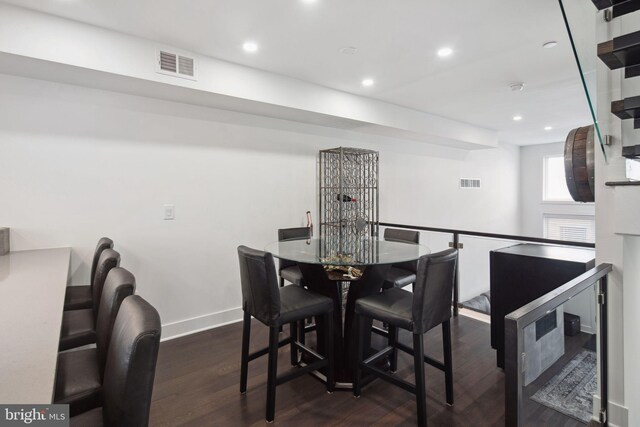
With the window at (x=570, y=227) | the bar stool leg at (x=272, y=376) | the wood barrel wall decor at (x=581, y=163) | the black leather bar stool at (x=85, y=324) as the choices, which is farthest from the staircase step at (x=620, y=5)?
the window at (x=570, y=227)

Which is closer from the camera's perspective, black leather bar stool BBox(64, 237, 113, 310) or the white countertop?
the white countertop

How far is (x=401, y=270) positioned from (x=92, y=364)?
2537mm

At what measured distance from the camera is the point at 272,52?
285cm

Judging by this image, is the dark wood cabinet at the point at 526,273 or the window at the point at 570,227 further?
the window at the point at 570,227

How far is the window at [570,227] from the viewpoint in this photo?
284 inches

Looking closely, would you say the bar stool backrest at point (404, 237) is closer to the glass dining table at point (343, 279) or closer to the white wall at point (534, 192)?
the glass dining table at point (343, 279)

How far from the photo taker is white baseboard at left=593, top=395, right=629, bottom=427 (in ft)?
5.98

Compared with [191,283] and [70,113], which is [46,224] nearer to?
[70,113]

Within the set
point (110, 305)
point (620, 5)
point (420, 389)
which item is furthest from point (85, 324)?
point (620, 5)

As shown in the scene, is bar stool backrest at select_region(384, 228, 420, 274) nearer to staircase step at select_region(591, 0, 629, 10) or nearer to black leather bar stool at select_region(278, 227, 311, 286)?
black leather bar stool at select_region(278, 227, 311, 286)

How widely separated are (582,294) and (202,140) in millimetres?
3287

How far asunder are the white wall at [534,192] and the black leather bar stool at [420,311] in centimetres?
728

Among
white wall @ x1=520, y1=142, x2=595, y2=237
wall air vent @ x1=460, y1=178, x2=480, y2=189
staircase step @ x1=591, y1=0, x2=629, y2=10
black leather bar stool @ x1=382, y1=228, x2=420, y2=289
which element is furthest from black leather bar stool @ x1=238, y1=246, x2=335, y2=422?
white wall @ x1=520, y1=142, x2=595, y2=237

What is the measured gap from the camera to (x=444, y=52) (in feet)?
9.43
